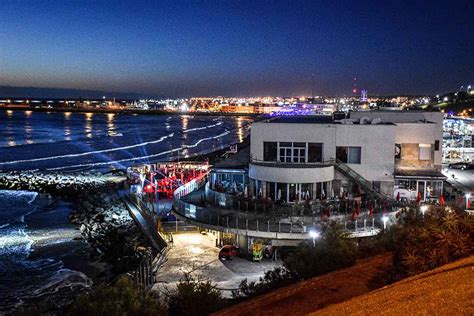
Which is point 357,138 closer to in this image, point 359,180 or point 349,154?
point 349,154

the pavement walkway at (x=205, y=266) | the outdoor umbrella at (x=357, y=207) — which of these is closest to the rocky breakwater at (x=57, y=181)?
the pavement walkway at (x=205, y=266)

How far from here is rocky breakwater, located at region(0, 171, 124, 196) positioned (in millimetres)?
53500

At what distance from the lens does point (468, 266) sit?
10852 millimetres

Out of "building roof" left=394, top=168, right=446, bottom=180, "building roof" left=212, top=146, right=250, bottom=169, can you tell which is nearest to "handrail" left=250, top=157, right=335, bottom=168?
"building roof" left=212, top=146, right=250, bottom=169

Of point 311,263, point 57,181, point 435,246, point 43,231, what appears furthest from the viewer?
point 57,181

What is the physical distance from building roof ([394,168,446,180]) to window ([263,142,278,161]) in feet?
23.2

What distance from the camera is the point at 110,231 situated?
116ft

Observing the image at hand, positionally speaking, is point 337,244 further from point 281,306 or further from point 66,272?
point 66,272

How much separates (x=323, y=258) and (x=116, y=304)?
23.1 feet

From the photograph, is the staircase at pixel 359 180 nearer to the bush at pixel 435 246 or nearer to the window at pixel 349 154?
the window at pixel 349 154

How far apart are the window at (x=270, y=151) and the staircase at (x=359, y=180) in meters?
3.49

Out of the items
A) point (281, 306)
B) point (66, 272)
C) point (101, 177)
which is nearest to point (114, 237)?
point (66, 272)

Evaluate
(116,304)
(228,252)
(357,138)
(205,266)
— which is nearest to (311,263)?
(116,304)

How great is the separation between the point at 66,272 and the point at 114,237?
5.28 meters
